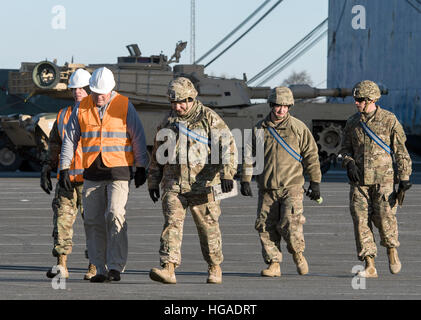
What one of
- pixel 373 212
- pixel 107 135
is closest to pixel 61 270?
pixel 107 135

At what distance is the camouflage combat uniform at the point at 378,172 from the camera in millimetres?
12008

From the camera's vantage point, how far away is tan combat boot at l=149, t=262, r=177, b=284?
10617 mm

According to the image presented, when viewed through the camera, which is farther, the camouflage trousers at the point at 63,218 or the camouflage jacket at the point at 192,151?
the camouflage trousers at the point at 63,218

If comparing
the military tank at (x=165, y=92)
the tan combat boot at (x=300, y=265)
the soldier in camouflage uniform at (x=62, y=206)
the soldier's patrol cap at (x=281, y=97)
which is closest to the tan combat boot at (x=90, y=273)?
the soldier in camouflage uniform at (x=62, y=206)

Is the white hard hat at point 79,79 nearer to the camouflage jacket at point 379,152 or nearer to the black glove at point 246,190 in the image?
the black glove at point 246,190

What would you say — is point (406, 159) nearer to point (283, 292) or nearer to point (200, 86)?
point (283, 292)

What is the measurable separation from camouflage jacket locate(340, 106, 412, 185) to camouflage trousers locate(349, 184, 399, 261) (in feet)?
0.36

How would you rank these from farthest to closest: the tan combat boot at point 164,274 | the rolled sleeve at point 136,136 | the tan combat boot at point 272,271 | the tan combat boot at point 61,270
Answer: the tan combat boot at point 272,271 < the tan combat boot at point 61,270 < the rolled sleeve at point 136,136 < the tan combat boot at point 164,274

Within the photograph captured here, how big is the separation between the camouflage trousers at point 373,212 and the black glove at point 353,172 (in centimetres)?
11

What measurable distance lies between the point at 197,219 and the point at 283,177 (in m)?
1.22

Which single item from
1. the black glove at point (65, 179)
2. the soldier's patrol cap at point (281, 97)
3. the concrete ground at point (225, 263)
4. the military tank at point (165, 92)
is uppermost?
the military tank at point (165, 92)

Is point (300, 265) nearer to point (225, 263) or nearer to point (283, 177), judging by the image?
point (283, 177)

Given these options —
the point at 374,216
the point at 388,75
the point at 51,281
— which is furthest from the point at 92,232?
the point at 388,75

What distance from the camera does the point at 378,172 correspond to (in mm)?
12023
